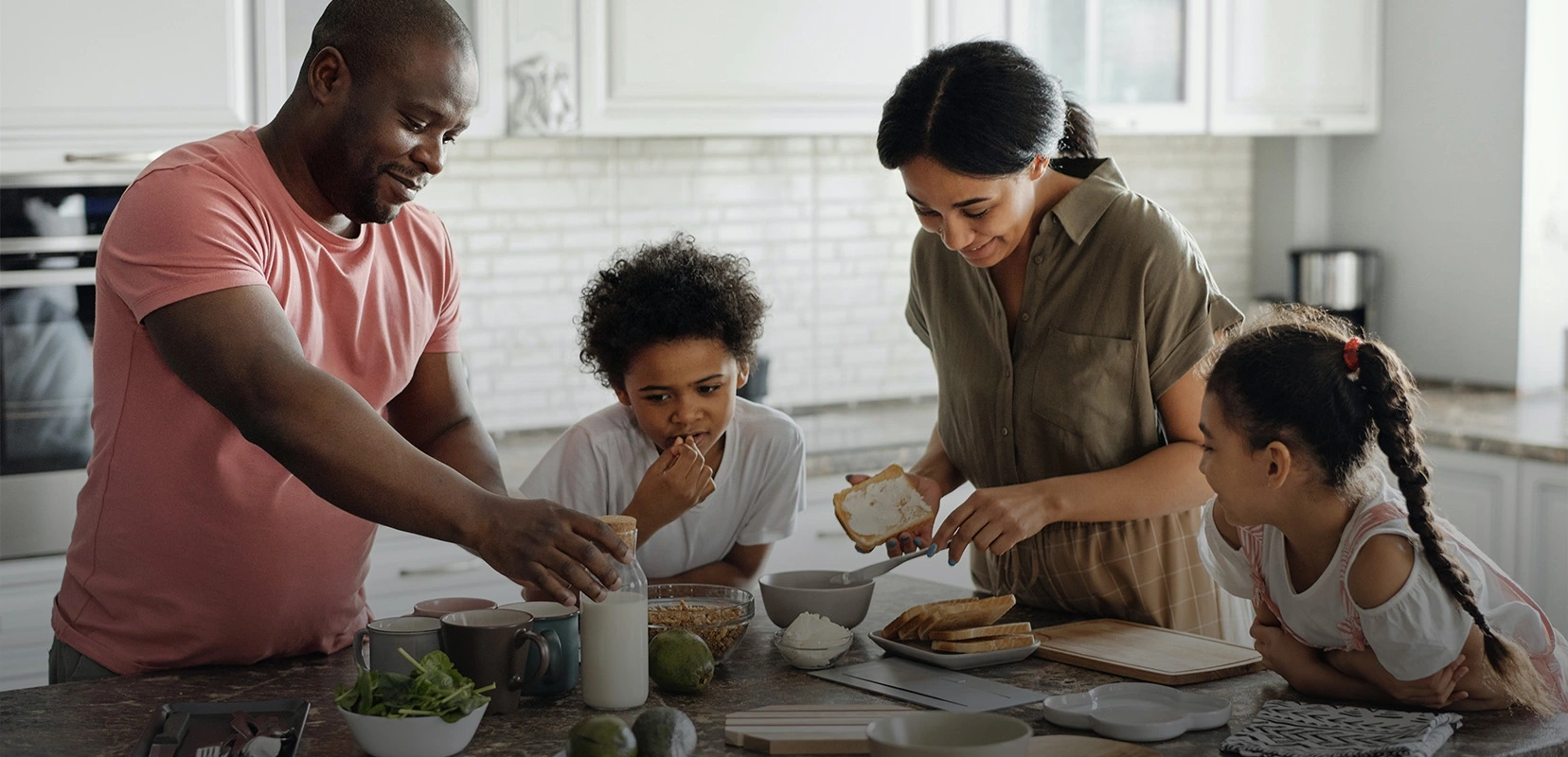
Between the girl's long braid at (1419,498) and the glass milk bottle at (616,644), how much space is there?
84 centimetres

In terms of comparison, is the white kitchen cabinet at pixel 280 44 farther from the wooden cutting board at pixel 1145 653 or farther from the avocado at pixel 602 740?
the avocado at pixel 602 740

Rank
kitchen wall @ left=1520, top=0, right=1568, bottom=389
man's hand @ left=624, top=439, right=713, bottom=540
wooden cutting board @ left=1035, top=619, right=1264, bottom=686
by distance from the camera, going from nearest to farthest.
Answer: wooden cutting board @ left=1035, top=619, right=1264, bottom=686
man's hand @ left=624, top=439, right=713, bottom=540
kitchen wall @ left=1520, top=0, right=1568, bottom=389

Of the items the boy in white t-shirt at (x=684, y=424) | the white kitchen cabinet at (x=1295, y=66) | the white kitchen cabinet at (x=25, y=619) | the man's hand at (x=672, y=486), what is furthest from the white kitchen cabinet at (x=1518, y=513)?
the white kitchen cabinet at (x=25, y=619)

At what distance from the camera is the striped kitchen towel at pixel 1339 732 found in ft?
4.64

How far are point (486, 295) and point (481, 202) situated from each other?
0.23 meters

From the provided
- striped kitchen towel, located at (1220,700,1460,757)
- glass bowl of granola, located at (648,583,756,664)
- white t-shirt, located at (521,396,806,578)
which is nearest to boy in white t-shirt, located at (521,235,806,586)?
white t-shirt, located at (521,396,806,578)

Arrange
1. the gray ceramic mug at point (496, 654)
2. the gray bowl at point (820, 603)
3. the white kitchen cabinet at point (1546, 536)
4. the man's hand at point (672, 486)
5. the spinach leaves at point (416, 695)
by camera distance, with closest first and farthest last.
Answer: the spinach leaves at point (416, 695), the gray ceramic mug at point (496, 654), the gray bowl at point (820, 603), the man's hand at point (672, 486), the white kitchen cabinet at point (1546, 536)

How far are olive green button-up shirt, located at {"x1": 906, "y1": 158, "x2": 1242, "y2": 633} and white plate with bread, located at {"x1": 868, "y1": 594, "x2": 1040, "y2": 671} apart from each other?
0.33 m

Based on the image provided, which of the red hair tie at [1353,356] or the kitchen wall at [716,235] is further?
the kitchen wall at [716,235]

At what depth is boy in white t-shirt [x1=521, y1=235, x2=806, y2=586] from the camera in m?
2.13

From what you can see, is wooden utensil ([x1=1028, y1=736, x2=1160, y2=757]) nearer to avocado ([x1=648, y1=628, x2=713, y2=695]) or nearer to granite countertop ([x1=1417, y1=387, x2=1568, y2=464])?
avocado ([x1=648, y1=628, x2=713, y2=695])

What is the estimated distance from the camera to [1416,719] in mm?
1498

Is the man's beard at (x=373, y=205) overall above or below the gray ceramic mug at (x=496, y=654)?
above

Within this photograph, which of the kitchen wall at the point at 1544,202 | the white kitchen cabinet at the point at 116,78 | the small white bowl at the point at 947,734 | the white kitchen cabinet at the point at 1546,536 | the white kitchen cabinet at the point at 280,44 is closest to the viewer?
the small white bowl at the point at 947,734
